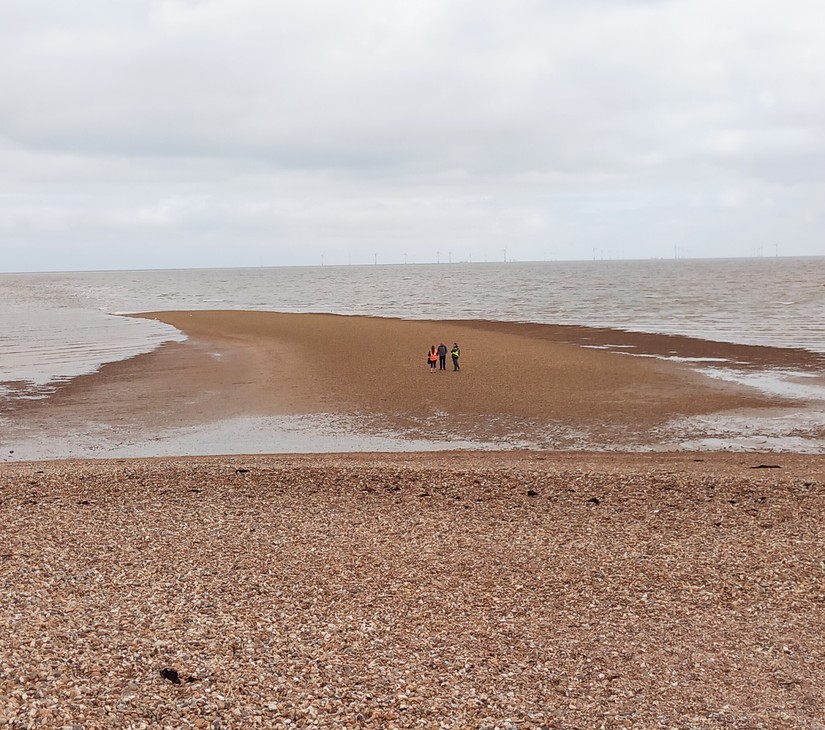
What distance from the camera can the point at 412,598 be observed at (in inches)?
404

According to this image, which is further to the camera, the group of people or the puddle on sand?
the group of people

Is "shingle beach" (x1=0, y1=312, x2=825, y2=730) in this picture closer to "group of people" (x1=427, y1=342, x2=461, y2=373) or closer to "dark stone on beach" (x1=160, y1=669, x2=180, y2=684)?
"dark stone on beach" (x1=160, y1=669, x2=180, y2=684)

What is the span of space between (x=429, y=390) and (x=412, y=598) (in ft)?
64.6

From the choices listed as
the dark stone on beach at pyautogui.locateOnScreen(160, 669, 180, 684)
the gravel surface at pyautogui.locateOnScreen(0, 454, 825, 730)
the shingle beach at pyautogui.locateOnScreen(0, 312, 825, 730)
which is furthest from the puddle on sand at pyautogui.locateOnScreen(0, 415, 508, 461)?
the dark stone on beach at pyautogui.locateOnScreen(160, 669, 180, 684)

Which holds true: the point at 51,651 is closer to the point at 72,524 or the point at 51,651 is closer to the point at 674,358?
the point at 72,524

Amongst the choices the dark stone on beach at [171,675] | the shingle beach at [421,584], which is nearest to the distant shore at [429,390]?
the shingle beach at [421,584]

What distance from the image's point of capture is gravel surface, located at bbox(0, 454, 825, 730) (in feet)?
24.7

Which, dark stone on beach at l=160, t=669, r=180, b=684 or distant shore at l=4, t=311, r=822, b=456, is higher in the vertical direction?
distant shore at l=4, t=311, r=822, b=456

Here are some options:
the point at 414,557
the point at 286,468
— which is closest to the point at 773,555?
the point at 414,557

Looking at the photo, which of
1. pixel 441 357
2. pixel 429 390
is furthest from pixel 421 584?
pixel 441 357

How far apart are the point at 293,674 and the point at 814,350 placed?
41.1m

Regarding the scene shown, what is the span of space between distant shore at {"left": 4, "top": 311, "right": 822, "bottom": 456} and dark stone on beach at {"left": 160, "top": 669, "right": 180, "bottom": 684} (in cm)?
1317

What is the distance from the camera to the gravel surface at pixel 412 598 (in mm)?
7539

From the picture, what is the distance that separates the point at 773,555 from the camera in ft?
38.5
